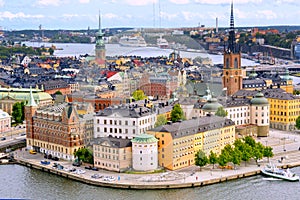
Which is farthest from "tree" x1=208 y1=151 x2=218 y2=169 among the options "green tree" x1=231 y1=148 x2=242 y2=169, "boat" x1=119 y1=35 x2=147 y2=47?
"boat" x1=119 y1=35 x2=147 y2=47

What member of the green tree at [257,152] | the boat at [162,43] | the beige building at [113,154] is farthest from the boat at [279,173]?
the boat at [162,43]

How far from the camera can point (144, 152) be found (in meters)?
22.6

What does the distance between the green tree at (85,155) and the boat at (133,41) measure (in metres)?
18.8

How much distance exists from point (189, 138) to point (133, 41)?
71.2ft

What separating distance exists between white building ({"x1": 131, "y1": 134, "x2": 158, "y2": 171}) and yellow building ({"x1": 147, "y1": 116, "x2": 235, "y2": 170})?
16.8 inches

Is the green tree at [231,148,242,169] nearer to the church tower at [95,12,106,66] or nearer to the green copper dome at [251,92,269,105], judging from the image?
the green copper dome at [251,92,269,105]

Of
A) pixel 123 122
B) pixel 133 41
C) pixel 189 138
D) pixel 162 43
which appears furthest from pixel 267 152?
pixel 133 41

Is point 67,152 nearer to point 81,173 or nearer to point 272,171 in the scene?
point 81,173

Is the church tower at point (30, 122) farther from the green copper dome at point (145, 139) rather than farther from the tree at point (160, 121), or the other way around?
the green copper dome at point (145, 139)

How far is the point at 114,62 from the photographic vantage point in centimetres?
5938

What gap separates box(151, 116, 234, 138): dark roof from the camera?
76.3 ft

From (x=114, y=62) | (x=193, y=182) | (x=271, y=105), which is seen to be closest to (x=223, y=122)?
(x=193, y=182)

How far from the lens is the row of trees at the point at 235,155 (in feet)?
75.1

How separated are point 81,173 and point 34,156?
12.6 ft
